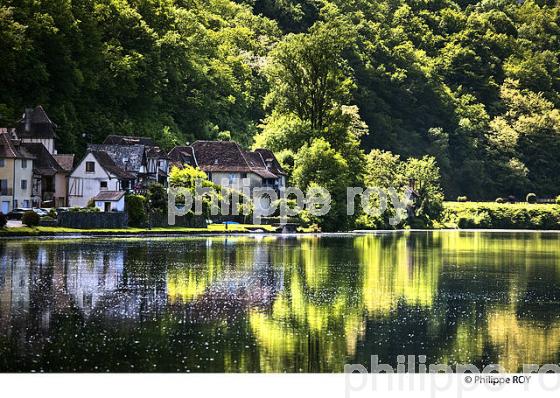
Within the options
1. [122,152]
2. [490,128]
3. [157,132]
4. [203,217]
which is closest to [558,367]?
[203,217]

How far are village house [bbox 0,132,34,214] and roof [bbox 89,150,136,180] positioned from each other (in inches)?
280

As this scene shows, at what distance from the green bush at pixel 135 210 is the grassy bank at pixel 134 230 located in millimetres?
1619

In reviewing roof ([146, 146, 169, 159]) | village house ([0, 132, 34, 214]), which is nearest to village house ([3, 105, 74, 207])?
village house ([0, 132, 34, 214])

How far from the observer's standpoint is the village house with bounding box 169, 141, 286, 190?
116688 mm

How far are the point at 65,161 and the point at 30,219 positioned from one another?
20993mm

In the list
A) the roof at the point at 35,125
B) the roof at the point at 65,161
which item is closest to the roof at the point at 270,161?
the roof at the point at 65,161

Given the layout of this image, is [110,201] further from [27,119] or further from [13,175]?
[27,119]

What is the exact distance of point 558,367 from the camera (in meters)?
30.4

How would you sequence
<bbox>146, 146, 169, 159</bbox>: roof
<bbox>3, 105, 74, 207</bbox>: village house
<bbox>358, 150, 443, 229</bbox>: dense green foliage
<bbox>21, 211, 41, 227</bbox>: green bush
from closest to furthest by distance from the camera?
<bbox>21, 211, 41, 227</bbox>: green bush → <bbox>3, 105, 74, 207</bbox>: village house → <bbox>146, 146, 169, 159</bbox>: roof → <bbox>358, 150, 443, 229</bbox>: dense green foliage

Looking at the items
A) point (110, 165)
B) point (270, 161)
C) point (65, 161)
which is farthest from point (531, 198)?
point (65, 161)

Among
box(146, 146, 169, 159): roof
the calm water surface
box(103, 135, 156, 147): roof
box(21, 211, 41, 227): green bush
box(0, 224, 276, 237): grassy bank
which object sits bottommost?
the calm water surface

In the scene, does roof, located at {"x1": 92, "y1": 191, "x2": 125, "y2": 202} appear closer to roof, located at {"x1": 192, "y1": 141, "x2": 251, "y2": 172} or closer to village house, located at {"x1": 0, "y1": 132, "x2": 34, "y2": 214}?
village house, located at {"x1": 0, "y1": 132, "x2": 34, "y2": 214}

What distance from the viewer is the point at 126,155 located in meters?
104

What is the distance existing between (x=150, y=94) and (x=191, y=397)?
101 metres
